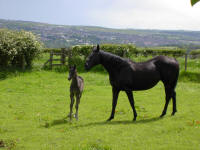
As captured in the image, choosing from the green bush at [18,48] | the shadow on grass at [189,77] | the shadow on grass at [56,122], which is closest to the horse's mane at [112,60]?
the shadow on grass at [56,122]

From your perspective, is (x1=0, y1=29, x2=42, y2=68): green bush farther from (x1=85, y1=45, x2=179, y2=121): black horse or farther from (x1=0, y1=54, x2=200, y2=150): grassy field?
(x1=85, y1=45, x2=179, y2=121): black horse

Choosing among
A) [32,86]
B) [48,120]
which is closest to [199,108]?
[48,120]

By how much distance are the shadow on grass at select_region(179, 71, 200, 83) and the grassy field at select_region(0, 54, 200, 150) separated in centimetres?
357

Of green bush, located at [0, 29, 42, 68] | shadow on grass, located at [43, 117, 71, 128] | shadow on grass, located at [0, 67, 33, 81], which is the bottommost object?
shadow on grass, located at [0, 67, 33, 81]

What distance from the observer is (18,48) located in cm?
2612

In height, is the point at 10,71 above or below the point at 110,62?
below

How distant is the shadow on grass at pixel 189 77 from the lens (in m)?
23.9

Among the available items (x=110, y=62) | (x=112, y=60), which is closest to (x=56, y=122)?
(x=110, y=62)

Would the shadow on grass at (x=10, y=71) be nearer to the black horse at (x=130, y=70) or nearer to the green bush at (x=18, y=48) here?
the green bush at (x=18, y=48)

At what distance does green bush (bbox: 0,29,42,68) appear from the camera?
83.2 feet

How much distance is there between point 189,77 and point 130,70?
15304mm

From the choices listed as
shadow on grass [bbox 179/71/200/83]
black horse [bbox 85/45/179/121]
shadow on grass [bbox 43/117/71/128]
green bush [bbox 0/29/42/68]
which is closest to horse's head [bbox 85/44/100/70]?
black horse [bbox 85/45/179/121]

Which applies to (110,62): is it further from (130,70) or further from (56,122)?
(56,122)

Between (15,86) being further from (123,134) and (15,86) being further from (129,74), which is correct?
(123,134)
